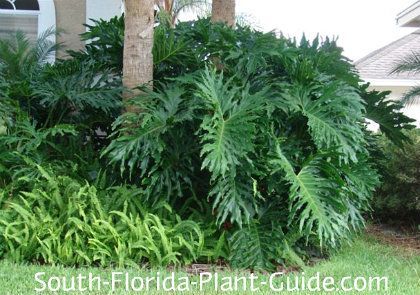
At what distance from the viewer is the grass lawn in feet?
14.7

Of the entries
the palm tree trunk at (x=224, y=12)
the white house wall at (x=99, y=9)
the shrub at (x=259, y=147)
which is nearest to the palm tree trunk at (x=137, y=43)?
the shrub at (x=259, y=147)

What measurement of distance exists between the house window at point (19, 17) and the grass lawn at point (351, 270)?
18.5 feet

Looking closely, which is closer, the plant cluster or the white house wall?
the plant cluster

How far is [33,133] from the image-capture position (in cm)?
634

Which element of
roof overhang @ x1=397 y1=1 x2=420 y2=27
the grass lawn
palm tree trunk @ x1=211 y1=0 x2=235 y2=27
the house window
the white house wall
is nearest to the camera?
the grass lawn

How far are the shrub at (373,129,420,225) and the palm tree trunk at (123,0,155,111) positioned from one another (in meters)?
3.46

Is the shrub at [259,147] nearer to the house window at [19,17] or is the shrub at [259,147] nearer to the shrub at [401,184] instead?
the shrub at [401,184]

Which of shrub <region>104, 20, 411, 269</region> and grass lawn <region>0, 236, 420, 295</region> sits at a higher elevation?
shrub <region>104, 20, 411, 269</region>

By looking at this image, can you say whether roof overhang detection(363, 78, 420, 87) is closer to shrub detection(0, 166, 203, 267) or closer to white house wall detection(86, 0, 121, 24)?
white house wall detection(86, 0, 121, 24)

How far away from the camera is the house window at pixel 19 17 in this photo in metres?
9.59

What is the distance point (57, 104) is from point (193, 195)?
229cm

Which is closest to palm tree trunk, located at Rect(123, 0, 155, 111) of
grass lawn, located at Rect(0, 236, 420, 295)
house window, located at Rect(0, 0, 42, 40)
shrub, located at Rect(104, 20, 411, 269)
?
shrub, located at Rect(104, 20, 411, 269)

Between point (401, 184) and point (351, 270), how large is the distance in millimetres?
3166

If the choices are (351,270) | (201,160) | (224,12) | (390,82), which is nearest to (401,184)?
(351,270)
